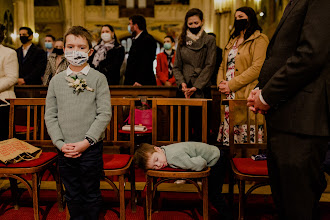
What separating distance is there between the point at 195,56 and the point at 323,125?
201 centimetres

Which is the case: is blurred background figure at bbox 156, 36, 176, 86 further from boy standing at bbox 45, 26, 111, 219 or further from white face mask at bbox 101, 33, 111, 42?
boy standing at bbox 45, 26, 111, 219

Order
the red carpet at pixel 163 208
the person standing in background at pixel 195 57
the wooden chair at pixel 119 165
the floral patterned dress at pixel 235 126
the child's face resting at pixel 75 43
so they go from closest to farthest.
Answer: the child's face resting at pixel 75 43
the wooden chair at pixel 119 165
the red carpet at pixel 163 208
the floral patterned dress at pixel 235 126
the person standing in background at pixel 195 57

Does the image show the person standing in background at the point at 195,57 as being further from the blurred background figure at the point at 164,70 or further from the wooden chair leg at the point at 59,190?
the blurred background figure at the point at 164,70

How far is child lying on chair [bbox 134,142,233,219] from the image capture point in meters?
2.03

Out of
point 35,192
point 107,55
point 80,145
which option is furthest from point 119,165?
point 107,55

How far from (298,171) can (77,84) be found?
1351 millimetres

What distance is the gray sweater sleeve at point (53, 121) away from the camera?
192 centimetres

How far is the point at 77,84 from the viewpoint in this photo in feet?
6.31


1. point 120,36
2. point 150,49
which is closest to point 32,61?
point 150,49

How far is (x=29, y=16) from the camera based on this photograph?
11.7 metres

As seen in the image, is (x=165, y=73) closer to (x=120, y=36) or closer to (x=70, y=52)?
(x=70, y=52)

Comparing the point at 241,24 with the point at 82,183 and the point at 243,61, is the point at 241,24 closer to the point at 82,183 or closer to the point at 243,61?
the point at 243,61

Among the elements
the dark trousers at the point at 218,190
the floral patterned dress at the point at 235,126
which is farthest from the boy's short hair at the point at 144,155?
the floral patterned dress at the point at 235,126

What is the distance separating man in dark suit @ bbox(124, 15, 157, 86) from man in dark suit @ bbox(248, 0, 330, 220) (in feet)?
8.43
